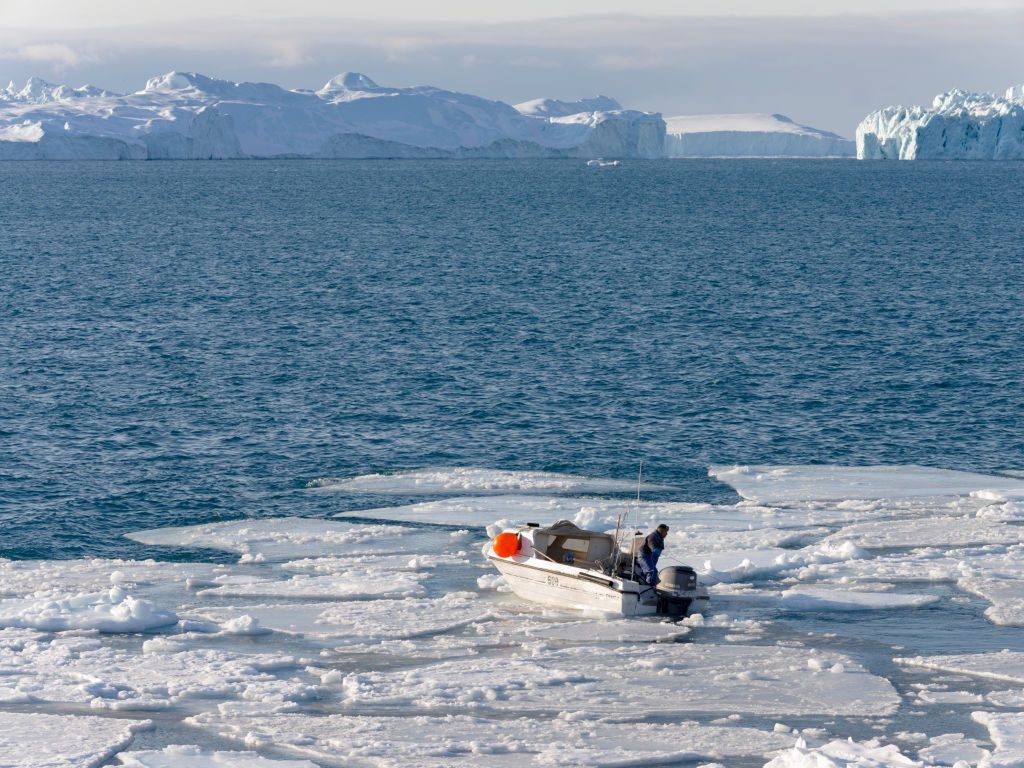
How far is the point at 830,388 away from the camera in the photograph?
4906cm

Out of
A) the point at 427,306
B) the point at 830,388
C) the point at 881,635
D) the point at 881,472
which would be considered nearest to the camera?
the point at 881,635

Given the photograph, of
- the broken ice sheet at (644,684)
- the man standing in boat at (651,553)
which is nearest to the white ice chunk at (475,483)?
the man standing in boat at (651,553)

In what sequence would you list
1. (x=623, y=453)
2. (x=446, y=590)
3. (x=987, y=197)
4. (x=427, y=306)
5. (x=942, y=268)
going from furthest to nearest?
(x=987, y=197) < (x=942, y=268) < (x=427, y=306) < (x=623, y=453) < (x=446, y=590)

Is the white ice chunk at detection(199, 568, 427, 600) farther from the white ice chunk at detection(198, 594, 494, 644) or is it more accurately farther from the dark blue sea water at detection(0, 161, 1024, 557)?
the dark blue sea water at detection(0, 161, 1024, 557)

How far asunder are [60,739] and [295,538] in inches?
450

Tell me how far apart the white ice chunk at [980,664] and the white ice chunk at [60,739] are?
12361 mm

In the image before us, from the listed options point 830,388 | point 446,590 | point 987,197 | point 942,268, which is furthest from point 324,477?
point 987,197

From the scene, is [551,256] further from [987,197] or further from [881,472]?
[987,197]

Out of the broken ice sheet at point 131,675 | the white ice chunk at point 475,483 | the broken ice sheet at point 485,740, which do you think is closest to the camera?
the broken ice sheet at point 485,740

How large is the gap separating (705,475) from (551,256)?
59782mm

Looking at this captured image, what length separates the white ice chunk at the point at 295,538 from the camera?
29.5m

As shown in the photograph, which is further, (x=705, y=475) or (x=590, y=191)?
A: (x=590, y=191)

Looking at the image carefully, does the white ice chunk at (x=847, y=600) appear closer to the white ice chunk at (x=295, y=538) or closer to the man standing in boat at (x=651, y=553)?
the man standing in boat at (x=651, y=553)

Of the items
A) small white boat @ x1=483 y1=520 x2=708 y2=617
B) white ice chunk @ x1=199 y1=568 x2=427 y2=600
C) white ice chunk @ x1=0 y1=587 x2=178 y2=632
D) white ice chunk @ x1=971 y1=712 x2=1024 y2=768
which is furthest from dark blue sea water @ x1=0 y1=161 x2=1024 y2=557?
white ice chunk @ x1=971 y1=712 x2=1024 y2=768
